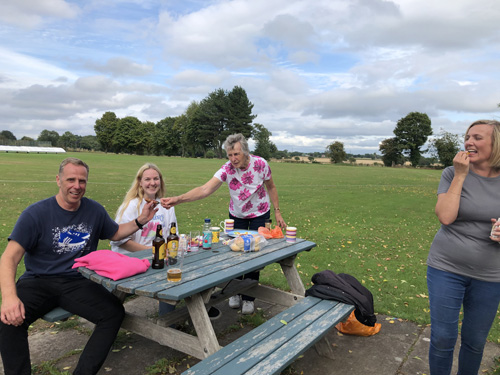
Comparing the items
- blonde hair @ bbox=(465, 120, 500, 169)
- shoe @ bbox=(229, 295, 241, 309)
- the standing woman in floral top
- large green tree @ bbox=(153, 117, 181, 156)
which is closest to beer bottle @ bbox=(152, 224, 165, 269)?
the standing woman in floral top

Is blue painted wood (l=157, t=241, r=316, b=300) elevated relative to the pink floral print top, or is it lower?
lower

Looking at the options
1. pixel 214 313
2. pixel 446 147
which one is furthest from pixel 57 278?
pixel 446 147

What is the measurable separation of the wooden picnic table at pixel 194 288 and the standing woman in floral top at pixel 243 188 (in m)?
0.82

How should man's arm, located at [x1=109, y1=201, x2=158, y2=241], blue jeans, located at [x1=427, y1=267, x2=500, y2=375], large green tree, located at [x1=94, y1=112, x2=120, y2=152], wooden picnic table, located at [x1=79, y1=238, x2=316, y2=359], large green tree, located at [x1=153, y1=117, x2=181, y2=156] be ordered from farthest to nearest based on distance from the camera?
large green tree, located at [x1=94, y1=112, x2=120, y2=152] < large green tree, located at [x1=153, y1=117, x2=181, y2=156] < man's arm, located at [x1=109, y1=201, x2=158, y2=241] < wooden picnic table, located at [x1=79, y1=238, x2=316, y2=359] < blue jeans, located at [x1=427, y1=267, x2=500, y2=375]

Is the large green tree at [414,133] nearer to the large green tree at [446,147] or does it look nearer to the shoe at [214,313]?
the large green tree at [446,147]

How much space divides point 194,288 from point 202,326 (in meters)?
0.38

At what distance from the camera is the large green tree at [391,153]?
75.6 meters

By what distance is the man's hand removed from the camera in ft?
9.05

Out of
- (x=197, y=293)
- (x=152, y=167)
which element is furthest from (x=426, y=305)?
(x=152, y=167)

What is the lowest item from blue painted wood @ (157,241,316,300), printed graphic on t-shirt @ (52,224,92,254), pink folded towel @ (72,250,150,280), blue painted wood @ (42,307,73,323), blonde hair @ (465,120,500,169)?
blue painted wood @ (42,307,73,323)

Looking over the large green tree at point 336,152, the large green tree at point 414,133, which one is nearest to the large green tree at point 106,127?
the large green tree at point 336,152

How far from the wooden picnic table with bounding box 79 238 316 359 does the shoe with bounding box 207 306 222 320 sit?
16.5 inches

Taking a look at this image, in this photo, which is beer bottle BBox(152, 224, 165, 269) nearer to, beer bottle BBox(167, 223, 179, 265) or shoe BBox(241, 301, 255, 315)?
beer bottle BBox(167, 223, 179, 265)

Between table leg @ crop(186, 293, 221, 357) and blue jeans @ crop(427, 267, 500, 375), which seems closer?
→ blue jeans @ crop(427, 267, 500, 375)
